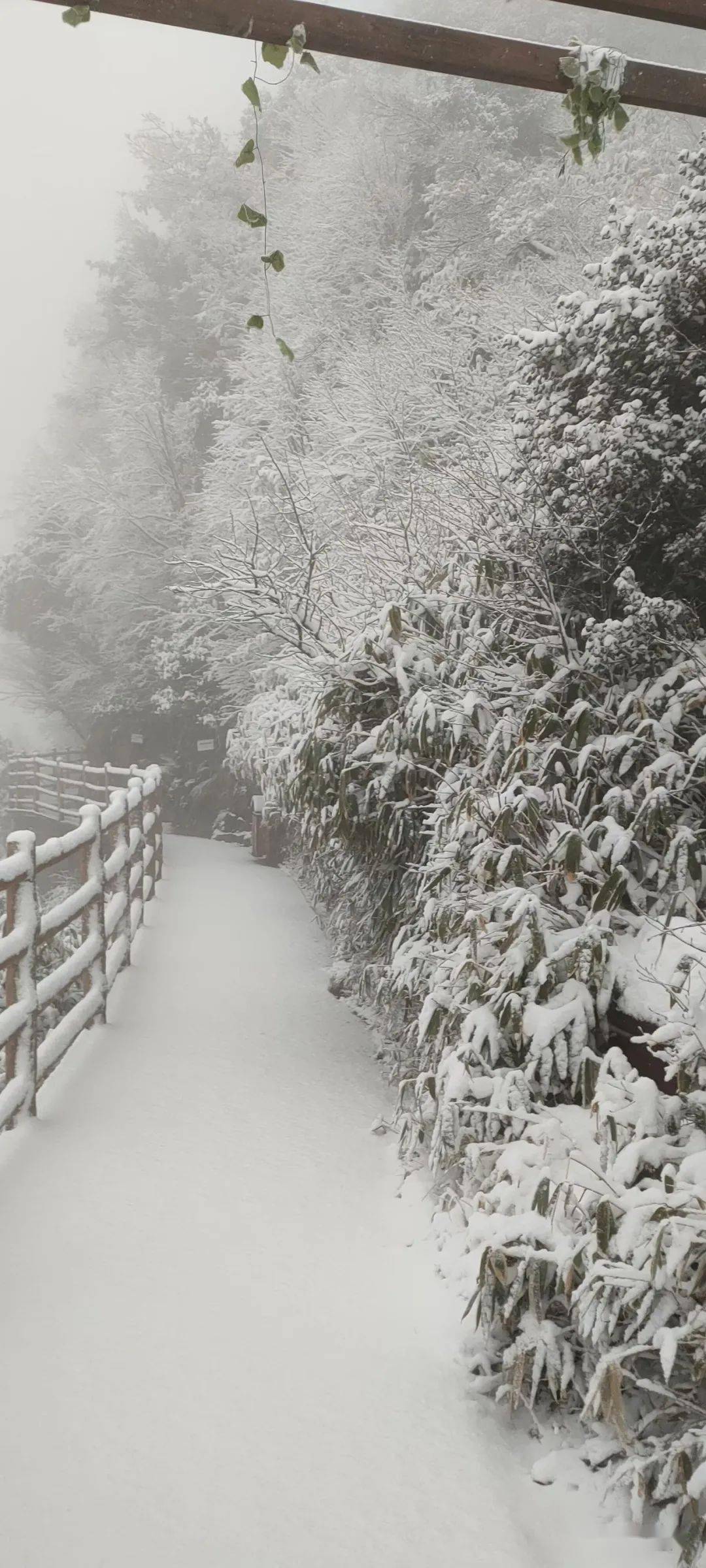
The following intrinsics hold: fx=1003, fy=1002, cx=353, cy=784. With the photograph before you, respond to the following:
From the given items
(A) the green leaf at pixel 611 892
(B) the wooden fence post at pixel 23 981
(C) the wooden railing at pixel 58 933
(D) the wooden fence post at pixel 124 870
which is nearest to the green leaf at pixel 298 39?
(A) the green leaf at pixel 611 892

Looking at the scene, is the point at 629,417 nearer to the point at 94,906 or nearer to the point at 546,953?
the point at 546,953

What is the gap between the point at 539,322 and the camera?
15.3ft

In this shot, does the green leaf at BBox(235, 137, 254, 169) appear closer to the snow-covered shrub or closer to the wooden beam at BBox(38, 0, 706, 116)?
the wooden beam at BBox(38, 0, 706, 116)

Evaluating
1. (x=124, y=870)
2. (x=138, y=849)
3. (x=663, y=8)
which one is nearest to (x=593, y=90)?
(x=663, y=8)

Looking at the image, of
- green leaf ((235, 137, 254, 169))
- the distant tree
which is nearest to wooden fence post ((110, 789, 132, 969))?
the distant tree

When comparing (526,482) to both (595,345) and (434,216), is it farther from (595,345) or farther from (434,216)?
(434,216)

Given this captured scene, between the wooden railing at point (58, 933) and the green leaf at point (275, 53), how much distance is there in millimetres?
2614

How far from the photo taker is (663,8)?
1.81 metres

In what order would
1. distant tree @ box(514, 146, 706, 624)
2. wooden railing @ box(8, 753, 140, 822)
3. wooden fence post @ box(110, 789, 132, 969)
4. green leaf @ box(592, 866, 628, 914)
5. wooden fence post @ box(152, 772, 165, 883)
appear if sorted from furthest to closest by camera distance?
wooden railing @ box(8, 753, 140, 822) < wooden fence post @ box(152, 772, 165, 883) < wooden fence post @ box(110, 789, 132, 969) < distant tree @ box(514, 146, 706, 624) < green leaf @ box(592, 866, 628, 914)

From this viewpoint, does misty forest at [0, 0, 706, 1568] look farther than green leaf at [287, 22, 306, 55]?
Yes

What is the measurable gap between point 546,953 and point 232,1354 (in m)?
1.49

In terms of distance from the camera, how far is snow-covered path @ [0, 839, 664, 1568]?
226cm

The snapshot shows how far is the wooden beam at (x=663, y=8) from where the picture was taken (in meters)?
1.81

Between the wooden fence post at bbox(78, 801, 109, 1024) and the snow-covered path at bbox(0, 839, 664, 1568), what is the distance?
0.54 metres
